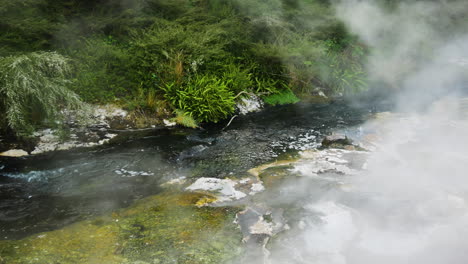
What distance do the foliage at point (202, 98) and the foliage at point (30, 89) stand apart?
244 centimetres

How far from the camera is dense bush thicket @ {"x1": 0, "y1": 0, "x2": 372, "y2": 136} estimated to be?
25.5 ft

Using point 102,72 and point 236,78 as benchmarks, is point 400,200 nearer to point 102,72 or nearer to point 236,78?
point 236,78

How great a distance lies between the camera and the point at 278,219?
14.1 feet

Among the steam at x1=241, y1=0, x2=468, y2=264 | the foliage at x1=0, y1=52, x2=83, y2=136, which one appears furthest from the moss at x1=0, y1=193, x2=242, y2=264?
the foliage at x1=0, y1=52, x2=83, y2=136

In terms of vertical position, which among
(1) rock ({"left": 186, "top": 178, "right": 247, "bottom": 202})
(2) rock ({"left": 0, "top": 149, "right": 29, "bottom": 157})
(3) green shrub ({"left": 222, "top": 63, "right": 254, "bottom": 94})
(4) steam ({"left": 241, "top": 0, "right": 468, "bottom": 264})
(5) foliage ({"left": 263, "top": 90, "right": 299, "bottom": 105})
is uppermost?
(3) green shrub ({"left": 222, "top": 63, "right": 254, "bottom": 94})

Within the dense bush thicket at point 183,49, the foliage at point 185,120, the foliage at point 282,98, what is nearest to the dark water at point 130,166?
the foliage at point 185,120

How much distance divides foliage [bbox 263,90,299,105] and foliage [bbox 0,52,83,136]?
5.60 meters

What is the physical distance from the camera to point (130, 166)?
5953 millimetres

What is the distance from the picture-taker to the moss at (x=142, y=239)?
11.5 ft

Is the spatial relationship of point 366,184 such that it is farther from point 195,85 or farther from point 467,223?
point 195,85

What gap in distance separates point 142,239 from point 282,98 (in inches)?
287

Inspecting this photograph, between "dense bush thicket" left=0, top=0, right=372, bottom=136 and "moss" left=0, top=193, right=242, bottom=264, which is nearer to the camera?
"moss" left=0, top=193, right=242, bottom=264

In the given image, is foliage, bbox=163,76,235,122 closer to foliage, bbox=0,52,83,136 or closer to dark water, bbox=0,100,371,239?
dark water, bbox=0,100,371,239

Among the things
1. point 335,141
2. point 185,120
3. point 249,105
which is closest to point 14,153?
point 185,120
